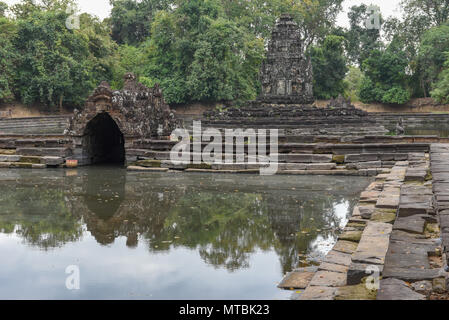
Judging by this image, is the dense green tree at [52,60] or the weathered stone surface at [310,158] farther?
the dense green tree at [52,60]

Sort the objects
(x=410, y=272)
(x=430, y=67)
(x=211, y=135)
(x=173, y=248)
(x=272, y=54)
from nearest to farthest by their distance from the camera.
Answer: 1. (x=410, y=272)
2. (x=173, y=248)
3. (x=211, y=135)
4. (x=272, y=54)
5. (x=430, y=67)

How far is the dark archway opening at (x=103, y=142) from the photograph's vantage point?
16438 millimetres

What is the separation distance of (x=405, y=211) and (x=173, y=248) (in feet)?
10.7

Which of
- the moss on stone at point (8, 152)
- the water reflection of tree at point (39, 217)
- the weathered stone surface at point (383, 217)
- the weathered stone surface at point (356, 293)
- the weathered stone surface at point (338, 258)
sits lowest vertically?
the water reflection of tree at point (39, 217)

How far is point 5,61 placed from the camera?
38906mm

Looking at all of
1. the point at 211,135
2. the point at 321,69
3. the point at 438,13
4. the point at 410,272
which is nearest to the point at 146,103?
the point at 211,135

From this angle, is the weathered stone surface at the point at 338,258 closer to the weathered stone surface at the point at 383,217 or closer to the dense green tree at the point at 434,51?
the weathered stone surface at the point at 383,217

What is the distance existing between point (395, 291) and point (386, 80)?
49.9m

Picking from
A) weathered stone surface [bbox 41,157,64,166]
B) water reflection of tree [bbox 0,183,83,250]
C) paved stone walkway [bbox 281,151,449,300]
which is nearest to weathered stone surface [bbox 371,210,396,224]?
paved stone walkway [bbox 281,151,449,300]

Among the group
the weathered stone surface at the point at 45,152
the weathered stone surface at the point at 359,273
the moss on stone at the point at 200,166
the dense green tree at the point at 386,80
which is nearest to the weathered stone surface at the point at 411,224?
the weathered stone surface at the point at 359,273

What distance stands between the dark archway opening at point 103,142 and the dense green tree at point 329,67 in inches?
1433

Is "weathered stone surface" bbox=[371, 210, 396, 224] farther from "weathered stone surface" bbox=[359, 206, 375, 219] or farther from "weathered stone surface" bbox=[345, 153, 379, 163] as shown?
"weathered stone surface" bbox=[345, 153, 379, 163]

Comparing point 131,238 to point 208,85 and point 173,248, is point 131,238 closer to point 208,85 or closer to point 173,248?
point 173,248

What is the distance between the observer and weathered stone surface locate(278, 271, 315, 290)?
16.8ft
